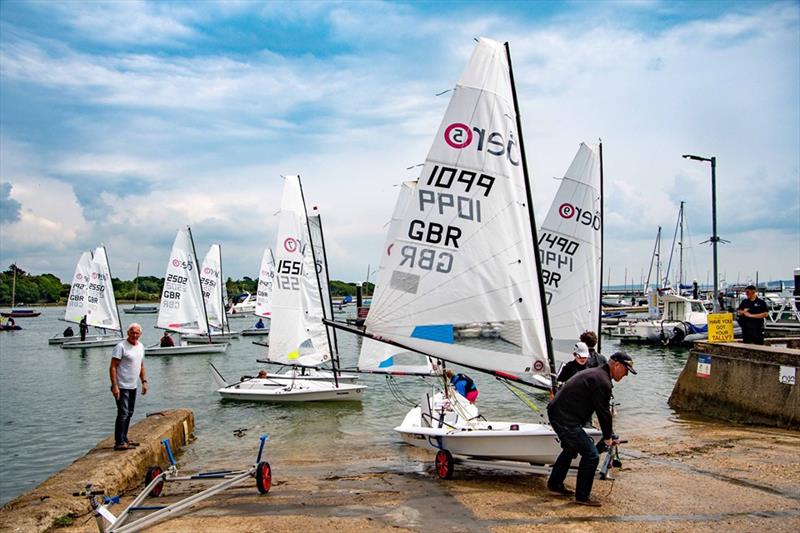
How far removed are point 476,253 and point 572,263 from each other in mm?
7084

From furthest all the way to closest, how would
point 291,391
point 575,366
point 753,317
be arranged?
point 291,391 < point 753,317 < point 575,366

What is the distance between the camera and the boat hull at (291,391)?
17.0m

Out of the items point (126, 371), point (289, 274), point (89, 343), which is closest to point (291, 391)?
point (289, 274)

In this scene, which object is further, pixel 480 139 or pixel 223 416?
pixel 223 416

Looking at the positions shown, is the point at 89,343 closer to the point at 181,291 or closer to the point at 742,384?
the point at 181,291

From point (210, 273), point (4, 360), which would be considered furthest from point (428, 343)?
point (210, 273)

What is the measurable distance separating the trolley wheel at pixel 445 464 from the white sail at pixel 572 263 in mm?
6723

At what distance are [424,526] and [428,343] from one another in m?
2.47

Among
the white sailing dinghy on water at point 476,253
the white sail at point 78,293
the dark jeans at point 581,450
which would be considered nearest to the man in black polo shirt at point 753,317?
the white sailing dinghy on water at point 476,253

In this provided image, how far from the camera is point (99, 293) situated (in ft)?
129

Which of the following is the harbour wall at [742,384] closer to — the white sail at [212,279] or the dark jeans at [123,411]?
the dark jeans at [123,411]

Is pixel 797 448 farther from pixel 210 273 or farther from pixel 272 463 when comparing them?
pixel 210 273

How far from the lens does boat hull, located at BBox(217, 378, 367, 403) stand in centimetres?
1698

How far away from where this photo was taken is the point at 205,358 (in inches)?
1273
